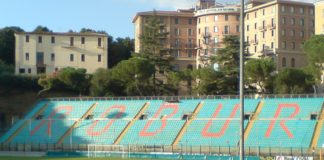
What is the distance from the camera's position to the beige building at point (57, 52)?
313ft

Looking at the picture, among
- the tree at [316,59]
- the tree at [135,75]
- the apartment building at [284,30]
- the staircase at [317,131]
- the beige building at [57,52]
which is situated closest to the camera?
the staircase at [317,131]

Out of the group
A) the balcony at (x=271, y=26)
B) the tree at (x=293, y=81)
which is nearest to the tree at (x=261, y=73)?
the tree at (x=293, y=81)

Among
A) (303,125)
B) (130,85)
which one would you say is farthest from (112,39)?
(303,125)

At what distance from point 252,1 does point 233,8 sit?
4.09m

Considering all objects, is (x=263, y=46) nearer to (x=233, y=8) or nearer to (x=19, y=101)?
(x=233, y=8)

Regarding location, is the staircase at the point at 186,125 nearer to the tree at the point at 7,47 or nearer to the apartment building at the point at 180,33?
the apartment building at the point at 180,33

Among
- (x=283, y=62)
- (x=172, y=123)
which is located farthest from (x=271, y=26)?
(x=172, y=123)

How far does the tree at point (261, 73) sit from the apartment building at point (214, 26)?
38566mm

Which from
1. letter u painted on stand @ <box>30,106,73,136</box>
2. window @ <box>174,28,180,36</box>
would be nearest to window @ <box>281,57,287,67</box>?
window @ <box>174,28,180,36</box>

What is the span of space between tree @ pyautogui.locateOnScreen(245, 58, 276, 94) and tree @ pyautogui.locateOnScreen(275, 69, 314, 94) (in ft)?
4.23

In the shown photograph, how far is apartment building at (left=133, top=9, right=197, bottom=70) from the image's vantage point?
114m

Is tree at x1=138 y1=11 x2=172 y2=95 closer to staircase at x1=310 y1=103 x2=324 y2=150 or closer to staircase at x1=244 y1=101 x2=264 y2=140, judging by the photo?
staircase at x1=244 y1=101 x2=264 y2=140

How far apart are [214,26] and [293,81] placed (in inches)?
1766

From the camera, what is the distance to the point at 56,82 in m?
83.9
